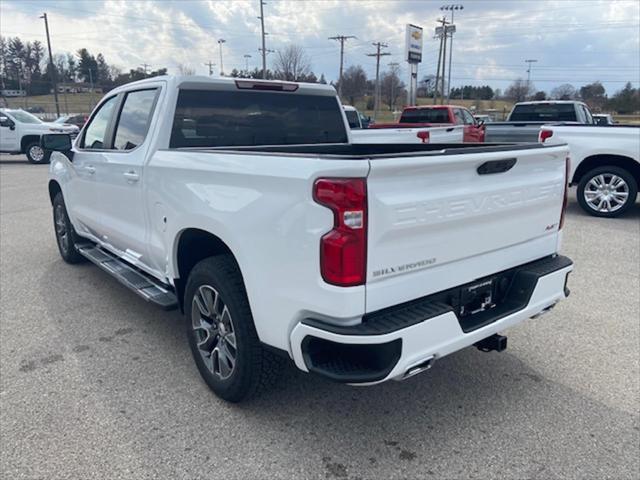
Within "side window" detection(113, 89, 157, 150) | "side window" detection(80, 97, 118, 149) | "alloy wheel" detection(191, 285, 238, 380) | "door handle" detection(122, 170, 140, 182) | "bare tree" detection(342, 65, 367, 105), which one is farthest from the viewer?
"bare tree" detection(342, 65, 367, 105)

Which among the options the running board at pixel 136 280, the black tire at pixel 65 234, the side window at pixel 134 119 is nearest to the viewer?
the running board at pixel 136 280

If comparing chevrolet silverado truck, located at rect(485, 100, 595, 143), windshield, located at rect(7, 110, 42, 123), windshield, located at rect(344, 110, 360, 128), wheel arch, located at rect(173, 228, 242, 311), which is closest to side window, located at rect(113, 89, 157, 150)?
wheel arch, located at rect(173, 228, 242, 311)

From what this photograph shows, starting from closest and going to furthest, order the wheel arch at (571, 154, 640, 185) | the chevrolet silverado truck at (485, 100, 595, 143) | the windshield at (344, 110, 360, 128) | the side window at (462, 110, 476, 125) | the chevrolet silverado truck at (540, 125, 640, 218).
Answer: the chevrolet silverado truck at (540, 125, 640, 218)
the wheel arch at (571, 154, 640, 185)
the chevrolet silverado truck at (485, 100, 595, 143)
the side window at (462, 110, 476, 125)
the windshield at (344, 110, 360, 128)

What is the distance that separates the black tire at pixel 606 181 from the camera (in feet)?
28.2

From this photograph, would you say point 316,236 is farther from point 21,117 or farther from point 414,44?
point 414,44

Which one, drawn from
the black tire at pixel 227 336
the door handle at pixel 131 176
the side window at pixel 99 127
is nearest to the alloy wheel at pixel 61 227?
the side window at pixel 99 127

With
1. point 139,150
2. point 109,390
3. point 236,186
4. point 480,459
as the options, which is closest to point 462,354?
point 480,459

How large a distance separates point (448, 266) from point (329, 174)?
2.87 feet

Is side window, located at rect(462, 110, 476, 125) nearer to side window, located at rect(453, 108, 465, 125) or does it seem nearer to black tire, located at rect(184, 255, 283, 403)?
side window, located at rect(453, 108, 465, 125)

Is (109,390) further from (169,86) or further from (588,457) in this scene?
(588,457)

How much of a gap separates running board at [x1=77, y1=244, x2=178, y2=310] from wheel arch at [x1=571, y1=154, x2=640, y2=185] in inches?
300

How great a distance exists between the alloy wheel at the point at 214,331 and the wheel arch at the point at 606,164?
778 centimetres

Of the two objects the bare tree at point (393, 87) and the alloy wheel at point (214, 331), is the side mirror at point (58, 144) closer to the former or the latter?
the alloy wheel at point (214, 331)

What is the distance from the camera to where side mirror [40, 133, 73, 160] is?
17.4 ft
